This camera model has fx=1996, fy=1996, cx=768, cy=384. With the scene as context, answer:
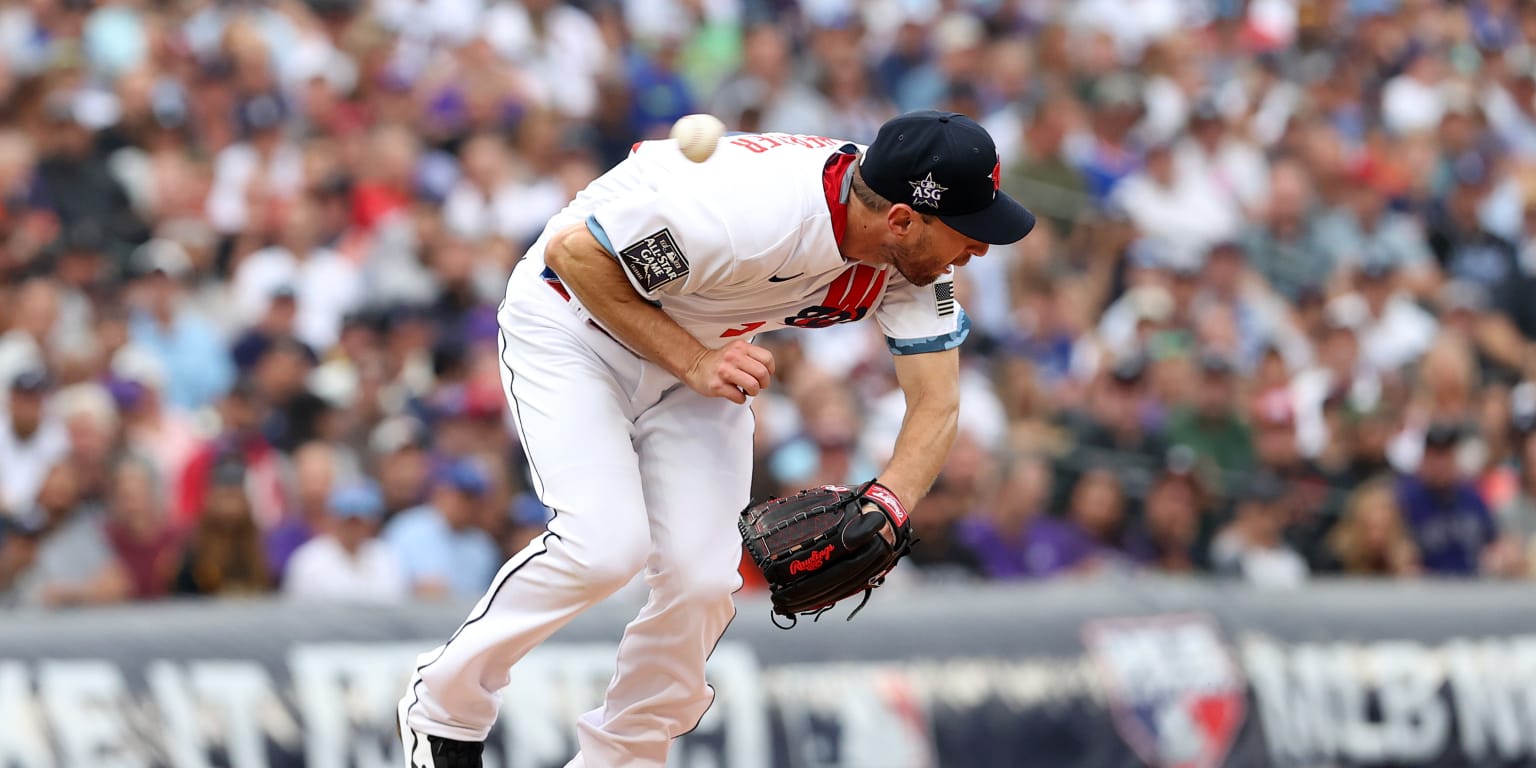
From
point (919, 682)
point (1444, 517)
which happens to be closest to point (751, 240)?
point (919, 682)

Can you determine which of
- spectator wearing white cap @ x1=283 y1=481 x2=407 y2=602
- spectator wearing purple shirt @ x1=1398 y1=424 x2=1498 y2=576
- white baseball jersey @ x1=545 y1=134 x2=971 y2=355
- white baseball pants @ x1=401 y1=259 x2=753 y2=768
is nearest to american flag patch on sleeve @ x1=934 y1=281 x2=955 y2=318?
white baseball jersey @ x1=545 y1=134 x2=971 y2=355

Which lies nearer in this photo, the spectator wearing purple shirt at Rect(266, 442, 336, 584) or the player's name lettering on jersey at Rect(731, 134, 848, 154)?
the player's name lettering on jersey at Rect(731, 134, 848, 154)

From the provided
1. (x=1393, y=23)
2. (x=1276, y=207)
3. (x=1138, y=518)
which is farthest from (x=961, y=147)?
(x=1393, y=23)

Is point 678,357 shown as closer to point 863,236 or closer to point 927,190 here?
point 863,236

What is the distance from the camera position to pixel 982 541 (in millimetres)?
10352

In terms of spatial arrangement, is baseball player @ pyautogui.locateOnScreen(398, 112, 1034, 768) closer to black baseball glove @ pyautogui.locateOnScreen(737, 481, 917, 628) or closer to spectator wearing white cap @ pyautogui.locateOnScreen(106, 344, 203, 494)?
black baseball glove @ pyautogui.locateOnScreen(737, 481, 917, 628)

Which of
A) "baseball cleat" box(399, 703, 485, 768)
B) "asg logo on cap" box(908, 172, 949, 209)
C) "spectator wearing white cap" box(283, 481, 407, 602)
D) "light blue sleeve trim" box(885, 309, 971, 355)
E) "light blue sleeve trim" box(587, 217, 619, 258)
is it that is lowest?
"spectator wearing white cap" box(283, 481, 407, 602)

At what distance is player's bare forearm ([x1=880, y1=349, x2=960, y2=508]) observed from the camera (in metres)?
5.38

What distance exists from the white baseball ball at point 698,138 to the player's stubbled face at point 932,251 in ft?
1.85

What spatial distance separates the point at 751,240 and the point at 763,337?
6.34 meters

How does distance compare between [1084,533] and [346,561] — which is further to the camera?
[1084,533]

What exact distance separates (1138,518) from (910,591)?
6.83 ft

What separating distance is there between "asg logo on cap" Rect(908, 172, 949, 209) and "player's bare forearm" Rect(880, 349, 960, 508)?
0.53 m

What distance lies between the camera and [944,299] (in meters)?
5.60
